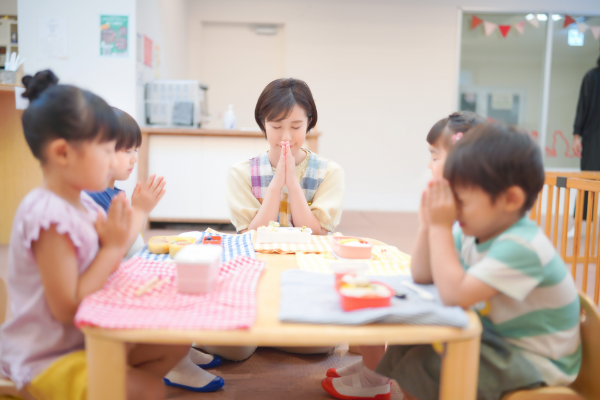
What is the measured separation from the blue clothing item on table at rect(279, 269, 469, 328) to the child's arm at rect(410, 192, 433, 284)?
0.20 feet

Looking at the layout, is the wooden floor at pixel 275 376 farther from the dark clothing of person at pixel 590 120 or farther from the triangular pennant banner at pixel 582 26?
the triangular pennant banner at pixel 582 26

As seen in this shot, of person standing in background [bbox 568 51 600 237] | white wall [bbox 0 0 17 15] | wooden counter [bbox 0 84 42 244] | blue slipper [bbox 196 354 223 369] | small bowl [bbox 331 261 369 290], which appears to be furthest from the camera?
white wall [bbox 0 0 17 15]

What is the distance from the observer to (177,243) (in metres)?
1.15

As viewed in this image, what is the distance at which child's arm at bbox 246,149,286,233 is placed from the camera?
164 cm

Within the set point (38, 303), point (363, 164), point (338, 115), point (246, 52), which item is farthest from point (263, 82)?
point (38, 303)

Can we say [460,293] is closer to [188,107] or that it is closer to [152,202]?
[152,202]

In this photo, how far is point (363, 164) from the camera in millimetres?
5980

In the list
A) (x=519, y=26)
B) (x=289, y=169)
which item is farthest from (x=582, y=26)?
(x=289, y=169)

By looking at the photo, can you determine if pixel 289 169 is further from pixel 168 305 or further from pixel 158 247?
pixel 168 305

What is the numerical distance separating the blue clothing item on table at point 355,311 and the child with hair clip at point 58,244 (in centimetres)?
35

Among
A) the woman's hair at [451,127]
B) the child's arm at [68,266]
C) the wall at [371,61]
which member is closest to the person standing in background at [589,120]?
the wall at [371,61]

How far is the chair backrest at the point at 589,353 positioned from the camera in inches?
35.2

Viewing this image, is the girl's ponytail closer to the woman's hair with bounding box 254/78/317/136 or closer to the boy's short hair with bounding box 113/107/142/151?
the boy's short hair with bounding box 113/107/142/151

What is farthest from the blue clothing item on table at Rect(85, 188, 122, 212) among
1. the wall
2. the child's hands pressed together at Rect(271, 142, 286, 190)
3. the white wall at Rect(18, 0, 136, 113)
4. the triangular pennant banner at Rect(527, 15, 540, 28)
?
the triangular pennant banner at Rect(527, 15, 540, 28)
